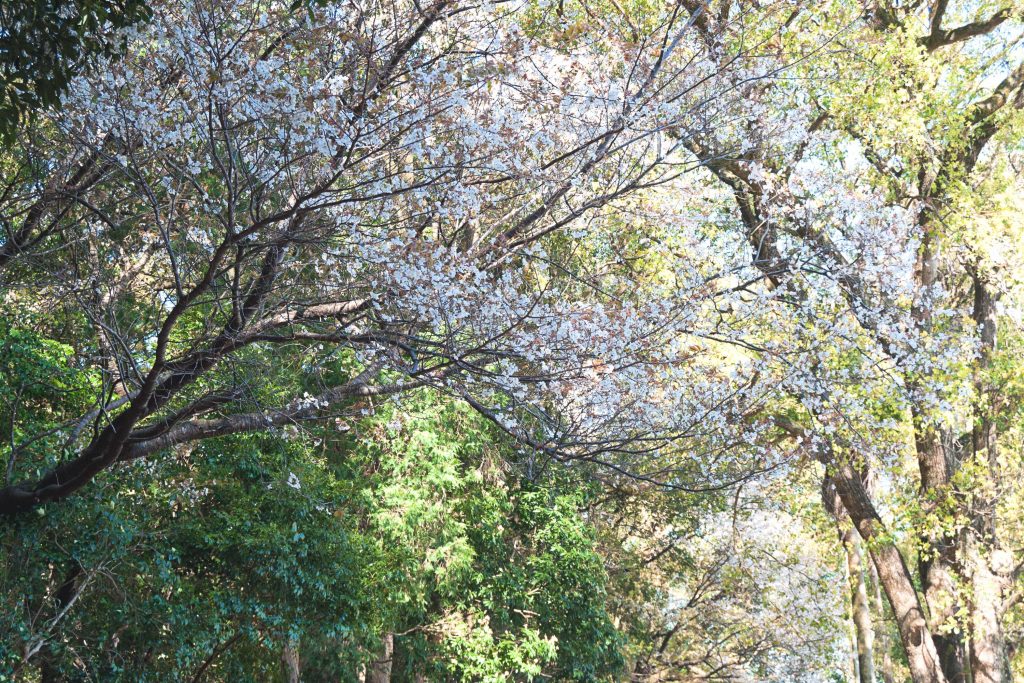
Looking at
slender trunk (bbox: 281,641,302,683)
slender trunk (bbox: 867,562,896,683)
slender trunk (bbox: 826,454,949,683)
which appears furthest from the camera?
slender trunk (bbox: 867,562,896,683)

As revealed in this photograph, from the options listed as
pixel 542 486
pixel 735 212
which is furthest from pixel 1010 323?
pixel 542 486

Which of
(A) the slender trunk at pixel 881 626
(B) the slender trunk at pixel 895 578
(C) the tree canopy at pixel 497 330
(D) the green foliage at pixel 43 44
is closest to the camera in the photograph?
(D) the green foliage at pixel 43 44

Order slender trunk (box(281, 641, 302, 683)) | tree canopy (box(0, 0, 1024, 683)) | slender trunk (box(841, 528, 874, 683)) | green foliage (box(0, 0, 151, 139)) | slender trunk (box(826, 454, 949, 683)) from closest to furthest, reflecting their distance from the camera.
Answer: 1. green foliage (box(0, 0, 151, 139))
2. tree canopy (box(0, 0, 1024, 683))
3. slender trunk (box(826, 454, 949, 683))
4. slender trunk (box(281, 641, 302, 683))
5. slender trunk (box(841, 528, 874, 683))

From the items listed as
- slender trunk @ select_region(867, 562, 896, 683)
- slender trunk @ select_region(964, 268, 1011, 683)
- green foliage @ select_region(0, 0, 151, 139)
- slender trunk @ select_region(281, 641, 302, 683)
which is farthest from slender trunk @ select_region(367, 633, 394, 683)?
green foliage @ select_region(0, 0, 151, 139)

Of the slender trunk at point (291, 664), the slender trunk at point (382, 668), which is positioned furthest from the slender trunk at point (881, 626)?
the slender trunk at point (291, 664)

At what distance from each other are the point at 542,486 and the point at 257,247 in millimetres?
7277

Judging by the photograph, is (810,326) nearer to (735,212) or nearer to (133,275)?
(735,212)

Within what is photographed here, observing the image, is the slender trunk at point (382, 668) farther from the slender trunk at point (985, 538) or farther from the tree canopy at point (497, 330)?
the slender trunk at point (985, 538)

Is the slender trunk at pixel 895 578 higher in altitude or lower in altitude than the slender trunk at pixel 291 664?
higher

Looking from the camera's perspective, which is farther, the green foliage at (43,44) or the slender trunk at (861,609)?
the slender trunk at (861,609)

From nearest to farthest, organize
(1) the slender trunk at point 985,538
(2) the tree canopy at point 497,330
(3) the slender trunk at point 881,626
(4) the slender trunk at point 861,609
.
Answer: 1. (2) the tree canopy at point 497,330
2. (1) the slender trunk at point 985,538
3. (4) the slender trunk at point 861,609
4. (3) the slender trunk at point 881,626

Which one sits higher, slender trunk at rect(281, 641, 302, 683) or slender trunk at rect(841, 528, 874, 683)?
slender trunk at rect(841, 528, 874, 683)

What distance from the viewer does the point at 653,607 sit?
526 inches

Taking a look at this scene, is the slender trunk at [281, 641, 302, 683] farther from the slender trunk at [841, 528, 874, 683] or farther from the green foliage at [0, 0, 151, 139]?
the green foliage at [0, 0, 151, 139]
